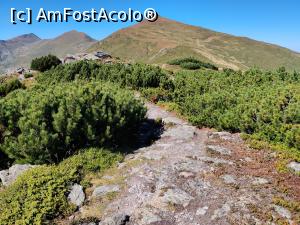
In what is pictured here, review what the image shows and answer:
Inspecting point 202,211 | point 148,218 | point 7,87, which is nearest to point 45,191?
point 148,218

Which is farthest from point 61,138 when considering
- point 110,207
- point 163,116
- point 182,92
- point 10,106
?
point 182,92

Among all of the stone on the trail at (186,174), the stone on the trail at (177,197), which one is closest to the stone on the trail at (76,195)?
the stone on the trail at (177,197)

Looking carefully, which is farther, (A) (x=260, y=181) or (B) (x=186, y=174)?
(B) (x=186, y=174)

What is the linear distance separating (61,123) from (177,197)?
4898 mm

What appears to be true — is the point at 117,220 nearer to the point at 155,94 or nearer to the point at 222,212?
the point at 222,212

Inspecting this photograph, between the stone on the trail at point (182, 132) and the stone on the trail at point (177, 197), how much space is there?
423cm

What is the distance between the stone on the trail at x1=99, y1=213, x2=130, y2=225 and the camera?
8898 mm

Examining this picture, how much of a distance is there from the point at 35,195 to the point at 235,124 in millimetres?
8193

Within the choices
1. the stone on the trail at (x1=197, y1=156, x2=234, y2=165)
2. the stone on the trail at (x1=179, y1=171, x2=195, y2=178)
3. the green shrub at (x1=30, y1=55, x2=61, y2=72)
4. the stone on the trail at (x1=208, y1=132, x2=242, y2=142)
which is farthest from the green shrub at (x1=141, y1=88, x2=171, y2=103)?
the green shrub at (x1=30, y1=55, x2=61, y2=72)

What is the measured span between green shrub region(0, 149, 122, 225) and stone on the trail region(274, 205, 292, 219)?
516cm

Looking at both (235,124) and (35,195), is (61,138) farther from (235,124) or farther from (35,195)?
(235,124)

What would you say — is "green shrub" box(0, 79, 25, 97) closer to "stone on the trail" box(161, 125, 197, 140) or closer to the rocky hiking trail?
"stone on the trail" box(161, 125, 197, 140)

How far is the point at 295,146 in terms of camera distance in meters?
12.6

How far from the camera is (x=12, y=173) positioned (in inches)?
468
